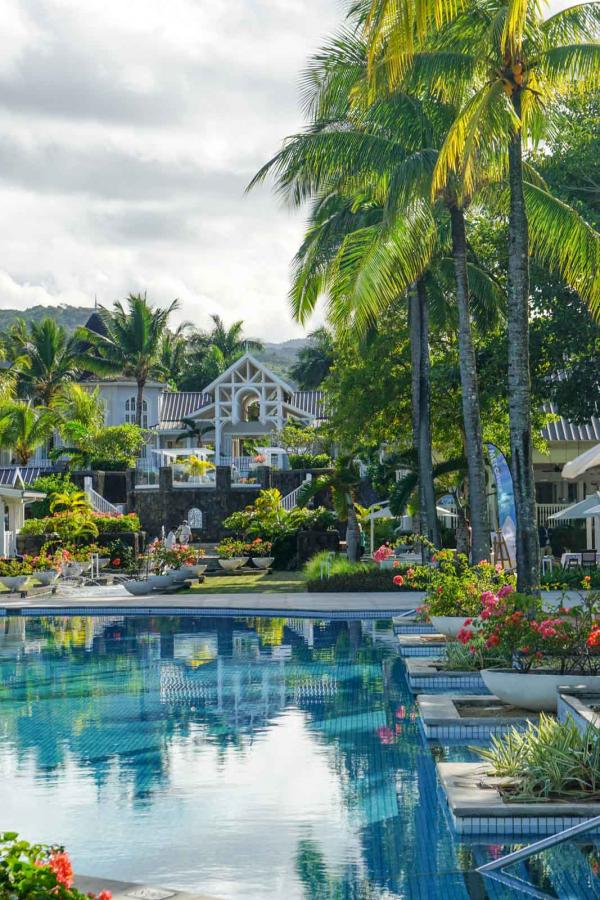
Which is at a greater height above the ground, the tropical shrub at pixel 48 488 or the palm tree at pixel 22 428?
the palm tree at pixel 22 428

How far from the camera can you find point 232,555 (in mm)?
35312

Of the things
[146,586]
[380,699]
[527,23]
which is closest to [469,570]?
[380,699]

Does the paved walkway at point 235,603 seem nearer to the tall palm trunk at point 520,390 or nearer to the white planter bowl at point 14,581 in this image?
the white planter bowl at point 14,581

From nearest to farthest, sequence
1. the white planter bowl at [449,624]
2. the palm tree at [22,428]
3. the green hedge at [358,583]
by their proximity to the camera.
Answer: the white planter bowl at [449,624] → the green hedge at [358,583] → the palm tree at [22,428]

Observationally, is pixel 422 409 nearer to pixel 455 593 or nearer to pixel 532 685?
pixel 455 593

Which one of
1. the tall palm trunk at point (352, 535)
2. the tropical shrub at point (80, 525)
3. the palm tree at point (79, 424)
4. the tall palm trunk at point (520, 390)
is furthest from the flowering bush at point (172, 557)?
the palm tree at point (79, 424)

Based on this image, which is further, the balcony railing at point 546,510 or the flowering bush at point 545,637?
the balcony railing at point 546,510

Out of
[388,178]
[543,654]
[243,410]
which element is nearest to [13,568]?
[388,178]

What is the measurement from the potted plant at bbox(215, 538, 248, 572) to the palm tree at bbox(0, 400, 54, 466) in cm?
1501

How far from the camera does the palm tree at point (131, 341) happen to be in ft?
187

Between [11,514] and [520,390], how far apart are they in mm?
25160

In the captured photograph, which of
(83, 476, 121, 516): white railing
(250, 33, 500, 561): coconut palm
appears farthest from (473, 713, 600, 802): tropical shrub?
(83, 476, 121, 516): white railing

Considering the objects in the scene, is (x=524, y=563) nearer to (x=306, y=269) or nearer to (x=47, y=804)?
(x=47, y=804)

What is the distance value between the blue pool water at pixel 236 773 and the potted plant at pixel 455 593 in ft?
2.89
